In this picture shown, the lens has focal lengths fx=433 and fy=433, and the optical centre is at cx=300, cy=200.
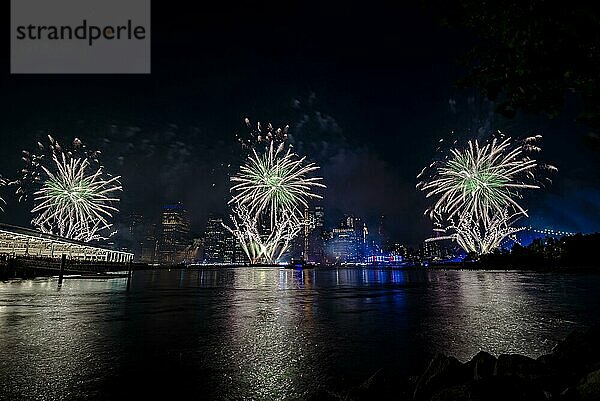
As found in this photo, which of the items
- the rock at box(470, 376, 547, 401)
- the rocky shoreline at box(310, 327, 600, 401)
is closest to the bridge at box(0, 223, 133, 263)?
the rocky shoreline at box(310, 327, 600, 401)

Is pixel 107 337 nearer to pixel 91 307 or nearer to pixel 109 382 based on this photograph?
pixel 109 382

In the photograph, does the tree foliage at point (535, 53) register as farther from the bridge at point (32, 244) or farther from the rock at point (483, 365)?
the bridge at point (32, 244)

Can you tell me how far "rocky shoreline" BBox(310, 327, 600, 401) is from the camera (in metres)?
5.92

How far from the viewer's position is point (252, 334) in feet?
47.2

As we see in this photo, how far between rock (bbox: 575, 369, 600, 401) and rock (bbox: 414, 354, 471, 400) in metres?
1.66

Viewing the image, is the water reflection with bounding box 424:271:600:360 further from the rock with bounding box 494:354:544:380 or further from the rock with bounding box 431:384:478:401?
the rock with bounding box 431:384:478:401

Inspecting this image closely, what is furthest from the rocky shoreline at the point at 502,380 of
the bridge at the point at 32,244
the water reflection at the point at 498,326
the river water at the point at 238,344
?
the bridge at the point at 32,244

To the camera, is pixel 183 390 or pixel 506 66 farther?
pixel 183 390

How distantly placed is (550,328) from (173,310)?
16.8m

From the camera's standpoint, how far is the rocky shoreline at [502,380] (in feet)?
19.4

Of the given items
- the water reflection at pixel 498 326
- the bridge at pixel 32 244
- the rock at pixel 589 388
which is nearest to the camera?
the rock at pixel 589 388

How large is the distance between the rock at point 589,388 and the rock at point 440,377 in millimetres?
1660

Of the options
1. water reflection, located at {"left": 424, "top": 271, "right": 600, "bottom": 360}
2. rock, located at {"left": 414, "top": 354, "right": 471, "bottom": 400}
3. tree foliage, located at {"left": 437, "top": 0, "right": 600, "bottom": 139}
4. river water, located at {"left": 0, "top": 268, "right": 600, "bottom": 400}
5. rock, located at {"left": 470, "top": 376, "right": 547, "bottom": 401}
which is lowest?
water reflection, located at {"left": 424, "top": 271, "right": 600, "bottom": 360}

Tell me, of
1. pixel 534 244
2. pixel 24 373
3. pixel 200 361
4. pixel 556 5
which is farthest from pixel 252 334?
pixel 534 244
